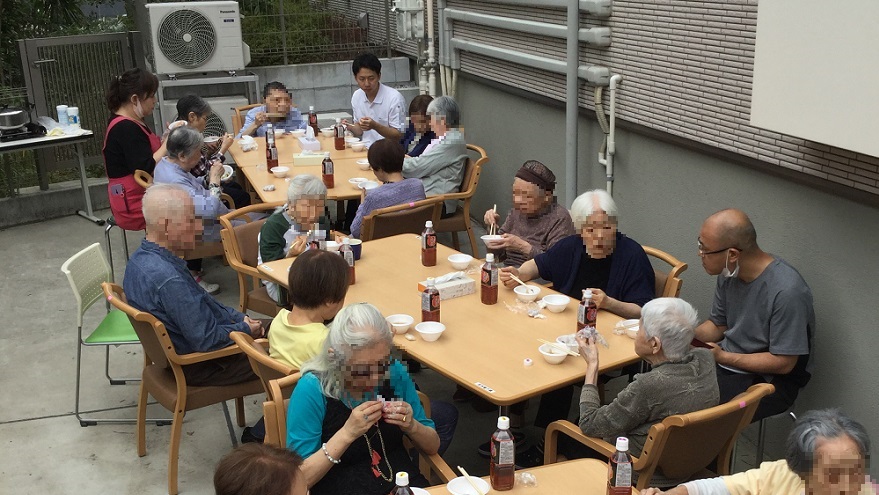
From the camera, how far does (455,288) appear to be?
4.49 meters

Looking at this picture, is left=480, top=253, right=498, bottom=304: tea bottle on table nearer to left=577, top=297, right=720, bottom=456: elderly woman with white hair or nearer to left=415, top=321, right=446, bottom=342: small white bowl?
left=415, top=321, right=446, bottom=342: small white bowl

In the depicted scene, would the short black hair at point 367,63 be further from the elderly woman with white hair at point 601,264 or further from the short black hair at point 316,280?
the short black hair at point 316,280

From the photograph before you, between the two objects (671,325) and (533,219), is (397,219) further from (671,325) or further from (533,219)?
(671,325)

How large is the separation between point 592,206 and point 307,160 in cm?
339

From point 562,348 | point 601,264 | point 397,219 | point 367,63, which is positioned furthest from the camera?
point 367,63

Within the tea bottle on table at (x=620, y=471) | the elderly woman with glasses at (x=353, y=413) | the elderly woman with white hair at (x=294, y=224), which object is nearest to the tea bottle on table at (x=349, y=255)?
the elderly woman with white hair at (x=294, y=224)

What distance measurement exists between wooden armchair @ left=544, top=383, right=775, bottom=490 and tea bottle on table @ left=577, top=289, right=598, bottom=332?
1.97 ft

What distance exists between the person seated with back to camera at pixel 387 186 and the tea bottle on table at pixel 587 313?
2.13 m

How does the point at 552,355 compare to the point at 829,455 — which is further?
the point at 552,355

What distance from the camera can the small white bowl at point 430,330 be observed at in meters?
3.97

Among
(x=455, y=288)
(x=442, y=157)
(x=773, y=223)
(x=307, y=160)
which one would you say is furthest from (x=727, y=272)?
(x=307, y=160)

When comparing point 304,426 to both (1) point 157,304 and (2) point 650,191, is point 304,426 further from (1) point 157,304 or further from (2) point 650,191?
(2) point 650,191

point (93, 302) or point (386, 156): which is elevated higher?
point (386, 156)

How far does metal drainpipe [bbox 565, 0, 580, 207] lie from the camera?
599 cm
